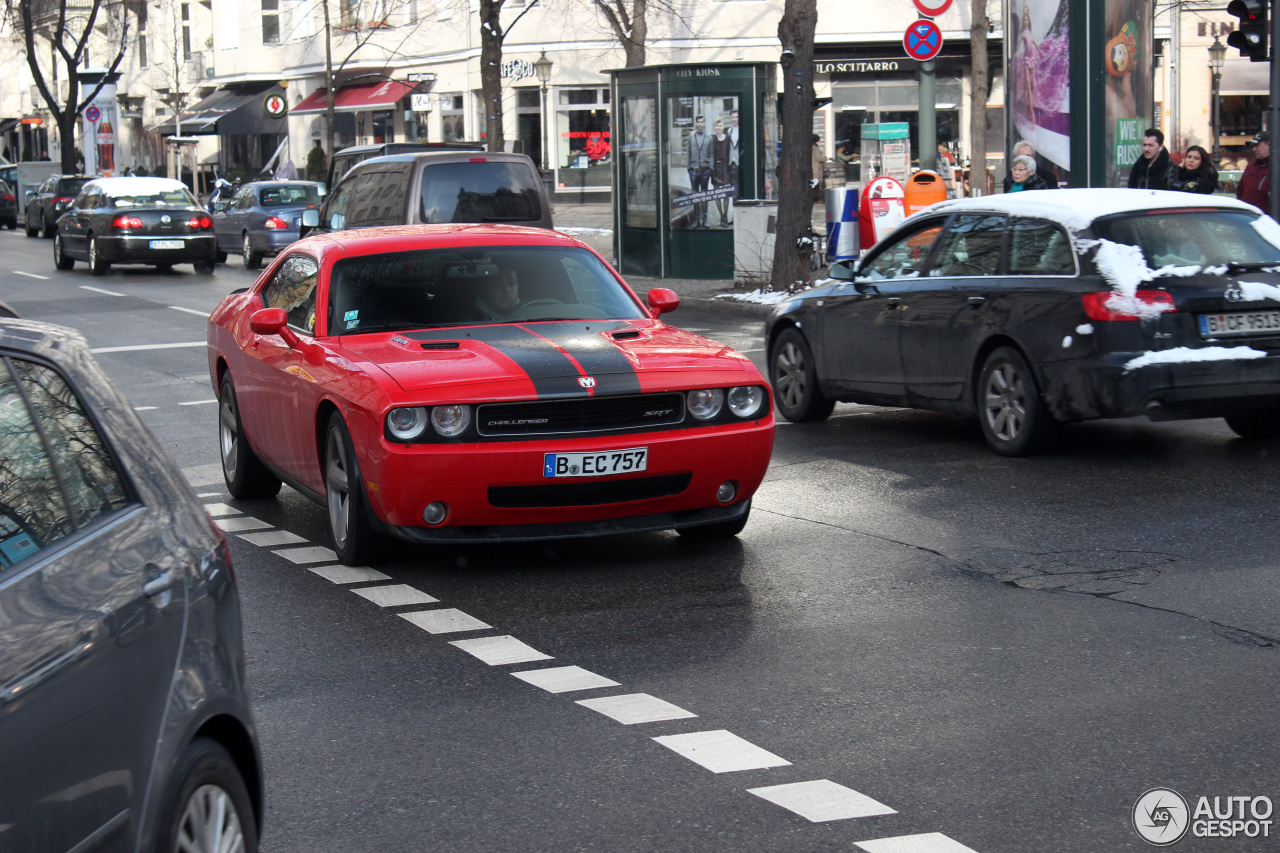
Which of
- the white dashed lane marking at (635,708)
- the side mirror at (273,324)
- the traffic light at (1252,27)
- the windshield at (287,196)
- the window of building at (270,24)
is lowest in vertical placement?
the white dashed lane marking at (635,708)

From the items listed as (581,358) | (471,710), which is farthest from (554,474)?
(471,710)

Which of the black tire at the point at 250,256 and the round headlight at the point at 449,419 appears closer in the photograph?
the round headlight at the point at 449,419

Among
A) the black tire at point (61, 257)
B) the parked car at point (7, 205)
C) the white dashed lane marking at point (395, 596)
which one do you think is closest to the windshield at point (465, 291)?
the white dashed lane marking at point (395, 596)

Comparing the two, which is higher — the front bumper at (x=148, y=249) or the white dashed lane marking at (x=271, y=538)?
the front bumper at (x=148, y=249)

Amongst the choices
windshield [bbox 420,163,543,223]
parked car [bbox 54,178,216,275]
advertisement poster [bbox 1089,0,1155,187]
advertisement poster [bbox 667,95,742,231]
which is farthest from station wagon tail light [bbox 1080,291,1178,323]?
parked car [bbox 54,178,216,275]

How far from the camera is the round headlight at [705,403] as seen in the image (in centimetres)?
739

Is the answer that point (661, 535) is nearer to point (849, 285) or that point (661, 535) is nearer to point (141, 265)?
point (849, 285)

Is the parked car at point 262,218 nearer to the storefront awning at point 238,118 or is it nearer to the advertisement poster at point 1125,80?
the advertisement poster at point 1125,80

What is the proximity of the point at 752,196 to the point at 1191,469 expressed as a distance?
50.4 ft

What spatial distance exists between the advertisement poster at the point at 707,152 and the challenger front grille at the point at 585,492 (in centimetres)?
1705

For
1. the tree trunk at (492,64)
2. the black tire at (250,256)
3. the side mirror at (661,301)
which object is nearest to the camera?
the side mirror at (661,301)

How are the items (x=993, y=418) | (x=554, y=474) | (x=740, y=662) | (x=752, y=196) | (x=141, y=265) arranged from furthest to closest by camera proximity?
(x=141, y=265) → (x=752, y=196) → (x=993, y=418) → (x=554, y=474) → (x=740, y=662)

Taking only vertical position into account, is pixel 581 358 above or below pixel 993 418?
above

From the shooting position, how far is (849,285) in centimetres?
1139
